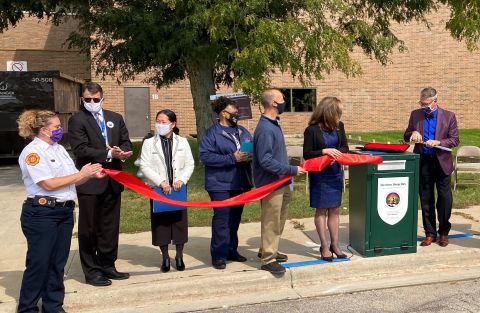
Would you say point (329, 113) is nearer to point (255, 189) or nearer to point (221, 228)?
point (255, 189)

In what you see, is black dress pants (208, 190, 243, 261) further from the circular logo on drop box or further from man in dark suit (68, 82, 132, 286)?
the circular logo on drop box

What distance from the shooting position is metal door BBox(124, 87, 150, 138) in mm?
25406

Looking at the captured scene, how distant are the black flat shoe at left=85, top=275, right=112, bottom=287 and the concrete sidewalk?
2.3 inches

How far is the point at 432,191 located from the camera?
21.1 feet

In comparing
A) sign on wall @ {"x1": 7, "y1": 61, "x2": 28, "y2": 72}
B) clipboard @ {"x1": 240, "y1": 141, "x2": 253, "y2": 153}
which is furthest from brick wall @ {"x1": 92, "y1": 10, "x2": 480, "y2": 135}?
clipboard @ {"x1": 240, "y1": 141, "x2": 253, "y2": 153}

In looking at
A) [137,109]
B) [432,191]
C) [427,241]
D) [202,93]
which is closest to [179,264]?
[427,241]

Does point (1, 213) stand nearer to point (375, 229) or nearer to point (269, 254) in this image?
point (269, 254)

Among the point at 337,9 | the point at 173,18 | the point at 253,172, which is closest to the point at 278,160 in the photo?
the point at 253,172

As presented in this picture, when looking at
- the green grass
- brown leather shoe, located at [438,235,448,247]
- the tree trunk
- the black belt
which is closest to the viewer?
the black belt

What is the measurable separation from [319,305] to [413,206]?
68.6 inches

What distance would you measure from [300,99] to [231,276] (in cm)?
2174

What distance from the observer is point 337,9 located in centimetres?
1006

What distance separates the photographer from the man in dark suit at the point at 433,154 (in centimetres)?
625

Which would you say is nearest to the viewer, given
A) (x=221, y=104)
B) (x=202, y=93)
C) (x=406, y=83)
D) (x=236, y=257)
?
(x=221, y=104)
